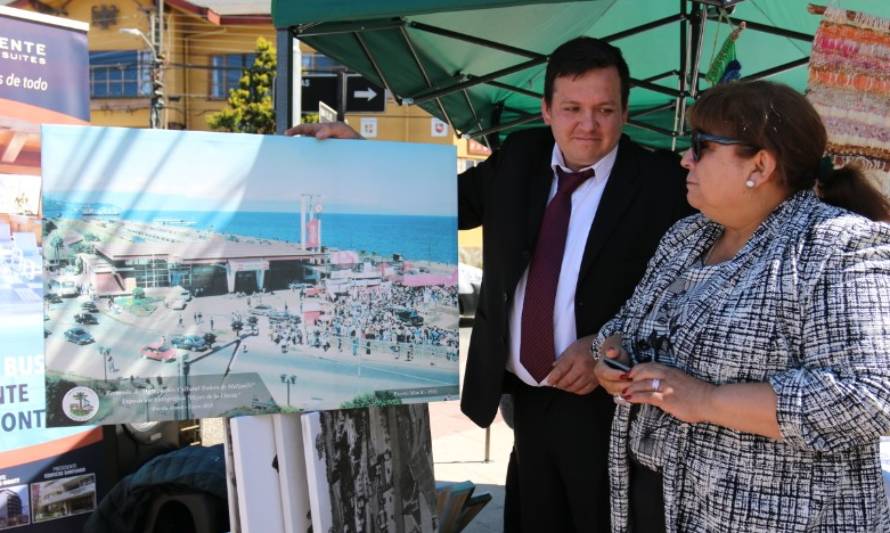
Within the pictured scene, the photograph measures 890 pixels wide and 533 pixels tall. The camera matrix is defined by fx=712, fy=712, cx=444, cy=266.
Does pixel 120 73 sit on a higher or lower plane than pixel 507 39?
higher

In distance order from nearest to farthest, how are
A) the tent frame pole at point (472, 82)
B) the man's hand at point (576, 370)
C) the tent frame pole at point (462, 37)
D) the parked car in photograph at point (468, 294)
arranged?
the man's hand at point (576, 370), the tent frame pole at point (462, 37), the tent frame pole at point (472, 82), the parked car in photograph at point (468, 294)

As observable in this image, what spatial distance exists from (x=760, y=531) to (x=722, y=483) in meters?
0.11

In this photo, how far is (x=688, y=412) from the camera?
Answer: 1.42 meters

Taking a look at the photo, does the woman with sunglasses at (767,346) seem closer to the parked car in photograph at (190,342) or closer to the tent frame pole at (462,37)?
the parked car in photograph at (190,342)

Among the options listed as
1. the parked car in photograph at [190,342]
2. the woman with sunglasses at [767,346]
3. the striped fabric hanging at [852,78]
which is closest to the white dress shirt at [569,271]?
the woman with sunglasses at [767,346]

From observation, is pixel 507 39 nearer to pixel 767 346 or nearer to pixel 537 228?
pixel 537 228

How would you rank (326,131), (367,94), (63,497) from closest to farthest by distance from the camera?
1. (326,131)
2. (63,497)
3. (367,94)

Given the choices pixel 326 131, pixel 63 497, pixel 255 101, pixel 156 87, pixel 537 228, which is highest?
pixel 156 87

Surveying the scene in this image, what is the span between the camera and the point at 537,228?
6.88 ft

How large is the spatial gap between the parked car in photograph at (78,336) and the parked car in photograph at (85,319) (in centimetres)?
2

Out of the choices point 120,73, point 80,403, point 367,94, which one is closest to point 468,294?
point 367,94

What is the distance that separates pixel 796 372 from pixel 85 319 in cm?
159

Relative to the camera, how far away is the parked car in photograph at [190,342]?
71.4 inches

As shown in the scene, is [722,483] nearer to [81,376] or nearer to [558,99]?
[558,99]
